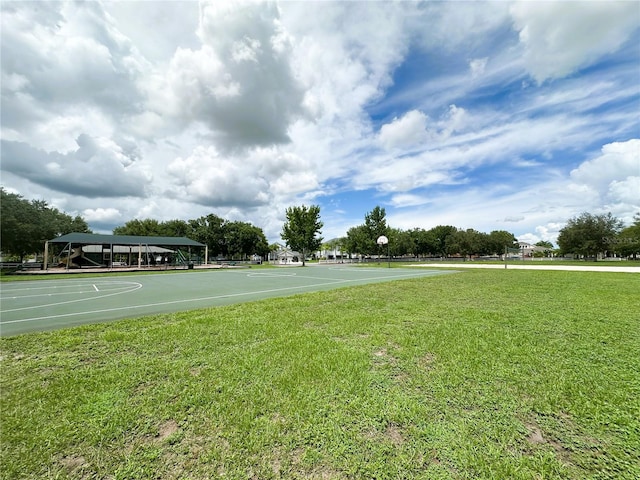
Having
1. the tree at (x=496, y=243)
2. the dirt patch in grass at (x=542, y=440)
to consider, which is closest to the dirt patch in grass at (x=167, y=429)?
the dirt patch in grass at (x=542, y=440)

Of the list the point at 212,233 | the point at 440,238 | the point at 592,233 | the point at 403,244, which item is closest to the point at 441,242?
the point at 440,238

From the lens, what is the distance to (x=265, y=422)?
2377 millimetres

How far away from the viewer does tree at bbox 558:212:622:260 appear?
45.6 m

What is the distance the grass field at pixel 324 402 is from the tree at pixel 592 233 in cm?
5689

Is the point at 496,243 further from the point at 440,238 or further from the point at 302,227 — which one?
the point at 302,227

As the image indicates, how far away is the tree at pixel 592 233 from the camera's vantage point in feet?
149

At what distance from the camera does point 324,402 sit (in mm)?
2662

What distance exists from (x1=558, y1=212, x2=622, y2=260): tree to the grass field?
2240 inches

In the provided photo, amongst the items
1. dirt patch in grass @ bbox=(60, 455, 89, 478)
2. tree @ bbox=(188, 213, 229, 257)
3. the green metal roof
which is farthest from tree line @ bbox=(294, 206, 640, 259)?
dirt patch in grass @ bbox=(60, 455, 89, 478)

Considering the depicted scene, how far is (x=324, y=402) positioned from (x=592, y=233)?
62.6 metres

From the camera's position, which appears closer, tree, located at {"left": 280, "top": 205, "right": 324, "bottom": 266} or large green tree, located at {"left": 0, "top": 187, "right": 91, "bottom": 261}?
large green tree, located at {"left": 0, "top": 187, "right": 91, "bottom": 261}

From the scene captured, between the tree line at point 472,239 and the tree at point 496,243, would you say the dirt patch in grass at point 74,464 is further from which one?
the tree at point 496,243

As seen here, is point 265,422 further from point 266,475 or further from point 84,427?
point 84,427

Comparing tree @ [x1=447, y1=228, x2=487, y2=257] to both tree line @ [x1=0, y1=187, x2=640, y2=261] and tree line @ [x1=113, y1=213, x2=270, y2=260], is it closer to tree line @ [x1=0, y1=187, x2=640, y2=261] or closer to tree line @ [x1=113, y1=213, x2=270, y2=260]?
tree line @ [x1=0, y1=187, x2=640, y2=261]
